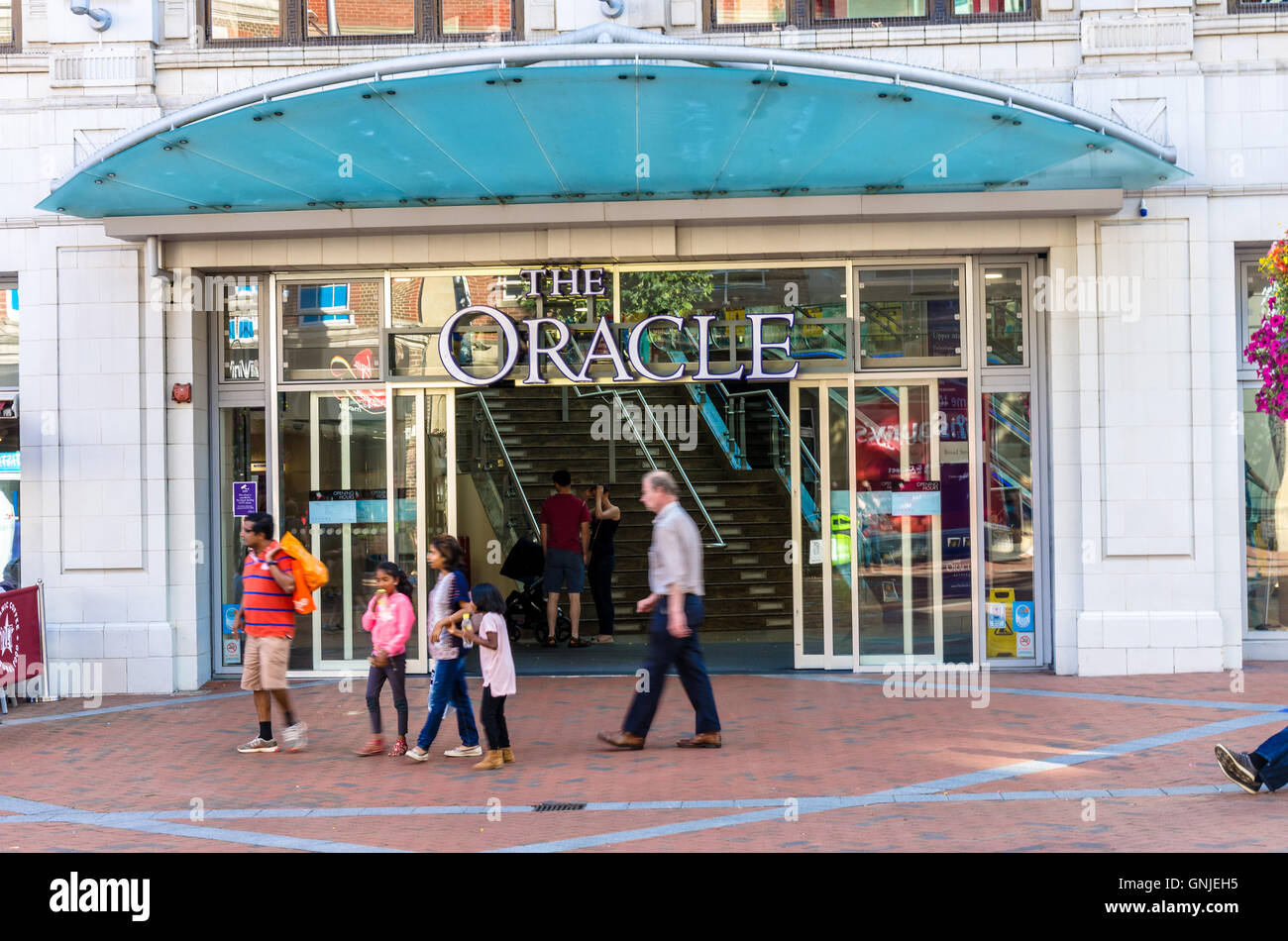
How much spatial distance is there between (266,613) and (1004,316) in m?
6.90

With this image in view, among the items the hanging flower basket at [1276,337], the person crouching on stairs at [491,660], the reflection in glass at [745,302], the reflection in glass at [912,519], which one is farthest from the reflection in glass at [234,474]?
the hanging flower basket at [1276,337]

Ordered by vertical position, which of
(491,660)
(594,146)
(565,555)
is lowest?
(491,660)

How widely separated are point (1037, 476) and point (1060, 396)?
0.76 metres

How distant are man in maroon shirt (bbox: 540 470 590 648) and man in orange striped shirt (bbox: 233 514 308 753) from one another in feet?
16.8

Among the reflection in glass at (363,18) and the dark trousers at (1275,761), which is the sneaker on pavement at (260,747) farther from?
the reflection in glass at (363,18)

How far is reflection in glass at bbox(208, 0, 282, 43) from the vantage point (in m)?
12.1

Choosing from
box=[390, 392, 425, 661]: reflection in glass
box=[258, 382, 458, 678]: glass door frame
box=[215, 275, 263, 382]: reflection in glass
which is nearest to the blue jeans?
box=[258, 382, 458, 678]: glass door frame

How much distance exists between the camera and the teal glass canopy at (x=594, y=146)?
880 centimetres

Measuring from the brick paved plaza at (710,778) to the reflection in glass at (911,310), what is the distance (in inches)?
117

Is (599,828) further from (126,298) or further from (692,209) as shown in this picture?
(126,298)

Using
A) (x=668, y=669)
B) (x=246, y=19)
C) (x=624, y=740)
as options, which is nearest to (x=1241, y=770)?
(x=668, y=669)

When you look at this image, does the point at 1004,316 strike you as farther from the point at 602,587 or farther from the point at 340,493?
the point at 340,493

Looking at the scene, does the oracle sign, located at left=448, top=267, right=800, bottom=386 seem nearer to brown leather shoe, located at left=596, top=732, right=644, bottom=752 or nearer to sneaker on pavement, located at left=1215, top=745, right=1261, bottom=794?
brown leather shoe, located at left=596, top=732, right=644, bottom=752

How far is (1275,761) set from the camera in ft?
22.7
